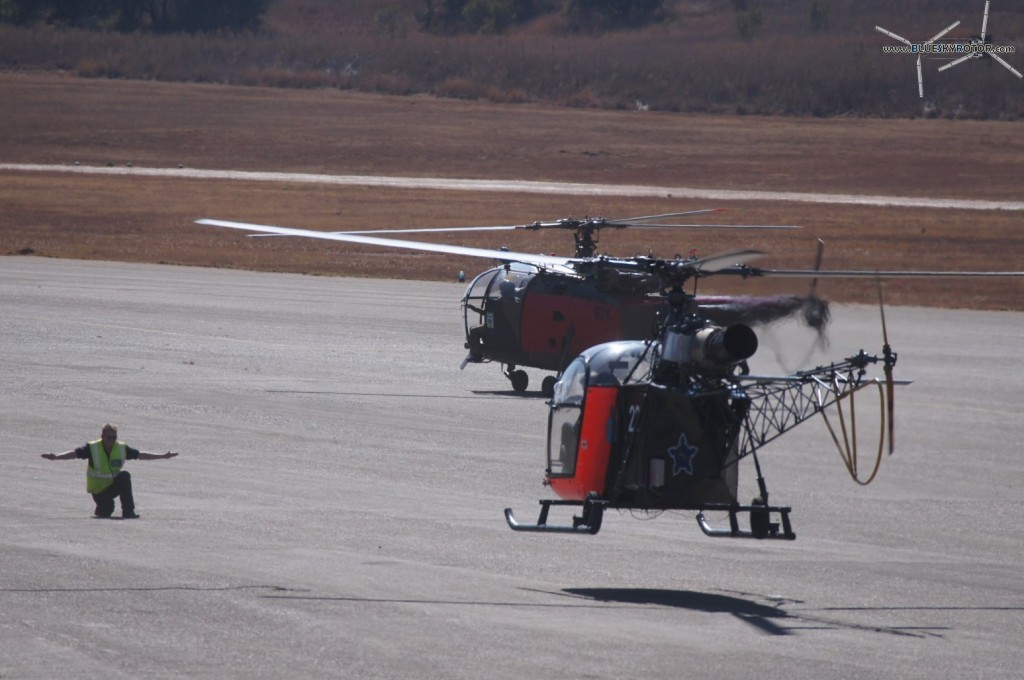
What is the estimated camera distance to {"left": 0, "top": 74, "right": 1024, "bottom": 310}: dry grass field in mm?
55906

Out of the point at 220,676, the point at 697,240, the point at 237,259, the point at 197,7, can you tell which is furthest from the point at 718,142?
the point at 220,676

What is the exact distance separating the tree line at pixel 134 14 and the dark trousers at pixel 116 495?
352 ft

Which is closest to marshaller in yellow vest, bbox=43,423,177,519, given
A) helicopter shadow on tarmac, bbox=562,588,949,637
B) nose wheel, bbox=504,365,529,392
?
helicopter shadow on tarmac, bbox=562,588,949,637

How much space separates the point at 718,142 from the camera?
287ft

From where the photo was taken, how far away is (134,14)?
121m

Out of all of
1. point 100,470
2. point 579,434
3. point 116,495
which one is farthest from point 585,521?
point 100,470

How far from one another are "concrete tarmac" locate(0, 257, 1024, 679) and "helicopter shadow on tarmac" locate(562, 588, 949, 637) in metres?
0.04

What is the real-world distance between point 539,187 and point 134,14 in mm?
57039

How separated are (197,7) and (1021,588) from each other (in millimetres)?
116361

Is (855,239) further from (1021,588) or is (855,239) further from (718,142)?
(1021,588)

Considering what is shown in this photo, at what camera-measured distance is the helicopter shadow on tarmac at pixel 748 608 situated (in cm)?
1390

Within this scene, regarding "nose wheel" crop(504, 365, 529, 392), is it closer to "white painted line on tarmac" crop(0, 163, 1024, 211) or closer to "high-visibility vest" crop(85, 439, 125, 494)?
"high-visibility vest" crop(85, 439, 125, 494)

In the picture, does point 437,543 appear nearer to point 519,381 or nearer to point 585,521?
point 585,521

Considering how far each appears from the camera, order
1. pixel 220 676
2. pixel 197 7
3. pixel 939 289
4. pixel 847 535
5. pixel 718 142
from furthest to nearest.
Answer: pixel 197 7 → pixel 718 142 → pixel 939 289 → pixel 847 535 → pixel 220 676
